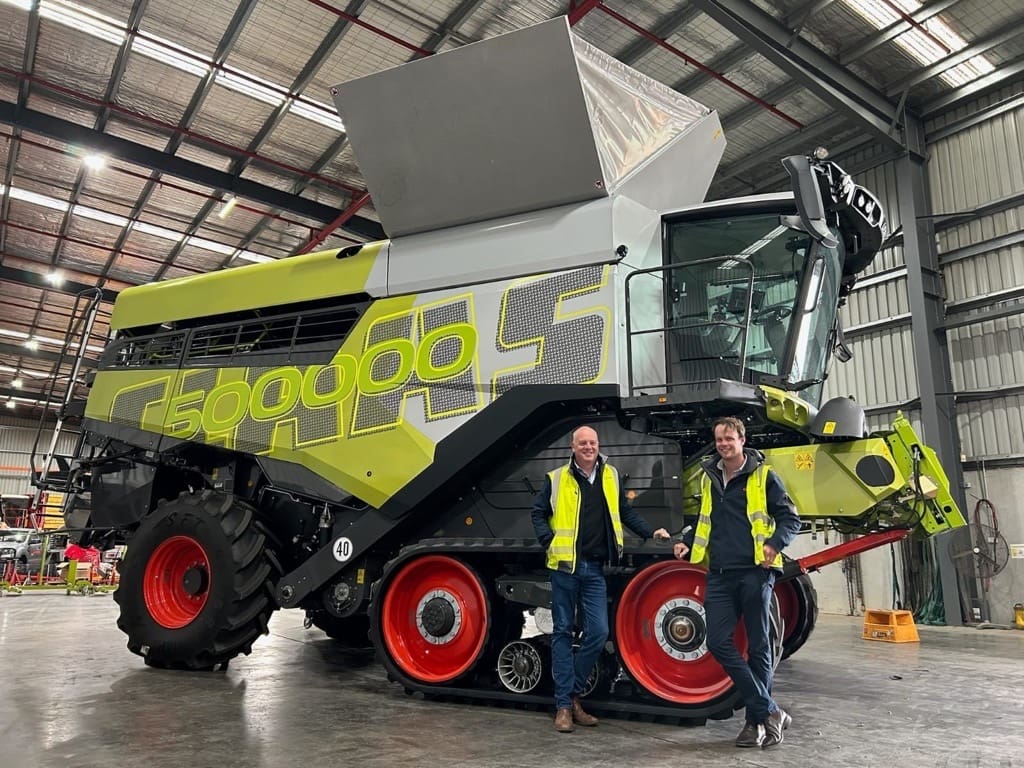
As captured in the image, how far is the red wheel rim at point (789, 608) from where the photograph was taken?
6.20 meters

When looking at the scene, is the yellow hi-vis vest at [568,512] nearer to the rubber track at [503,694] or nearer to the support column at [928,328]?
the rubber track at [503,694]

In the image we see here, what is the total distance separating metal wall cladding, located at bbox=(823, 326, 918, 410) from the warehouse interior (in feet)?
0.17

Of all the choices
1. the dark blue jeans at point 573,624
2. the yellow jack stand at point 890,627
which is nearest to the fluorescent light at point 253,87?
the dark blue jeans at point 573,624

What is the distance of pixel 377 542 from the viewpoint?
5234 millimetres

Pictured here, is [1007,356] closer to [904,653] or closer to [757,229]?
[904,653]

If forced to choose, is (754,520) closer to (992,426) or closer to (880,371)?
(992,426)

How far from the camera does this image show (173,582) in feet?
20.3

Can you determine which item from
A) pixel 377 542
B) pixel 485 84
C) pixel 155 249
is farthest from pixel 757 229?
pixel 155 249

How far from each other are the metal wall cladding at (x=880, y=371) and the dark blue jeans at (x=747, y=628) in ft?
32.2

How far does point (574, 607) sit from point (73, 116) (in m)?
13.1

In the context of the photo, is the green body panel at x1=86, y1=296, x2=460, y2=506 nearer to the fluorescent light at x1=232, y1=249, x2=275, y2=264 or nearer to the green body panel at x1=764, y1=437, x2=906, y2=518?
the green body panel at x1=764, y1=437, x2=906, y2=518

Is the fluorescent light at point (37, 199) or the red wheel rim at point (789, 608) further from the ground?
the fluorescent light at point (37, 199)

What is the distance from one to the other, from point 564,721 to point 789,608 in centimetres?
312

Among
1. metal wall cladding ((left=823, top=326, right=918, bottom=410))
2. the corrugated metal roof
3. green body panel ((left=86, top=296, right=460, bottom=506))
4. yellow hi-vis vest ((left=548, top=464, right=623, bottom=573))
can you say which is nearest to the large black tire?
green body panel ((left=86, top=296, right=460, bottom=506))
